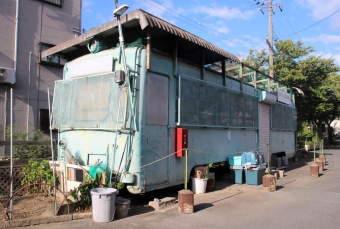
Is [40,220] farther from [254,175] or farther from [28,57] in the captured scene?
[28,57]

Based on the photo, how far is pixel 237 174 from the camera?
10398 millimetres

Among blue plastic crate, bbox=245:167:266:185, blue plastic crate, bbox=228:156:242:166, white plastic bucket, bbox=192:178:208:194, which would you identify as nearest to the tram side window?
white plastic bucket, bbox=192:178:208:194

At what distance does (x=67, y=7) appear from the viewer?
14.3 m

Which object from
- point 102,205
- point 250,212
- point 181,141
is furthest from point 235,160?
point 102,205

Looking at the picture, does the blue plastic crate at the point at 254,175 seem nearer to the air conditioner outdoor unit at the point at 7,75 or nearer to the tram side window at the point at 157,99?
the tram side window at the point at 157,99

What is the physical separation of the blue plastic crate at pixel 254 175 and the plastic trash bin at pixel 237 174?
20 cm

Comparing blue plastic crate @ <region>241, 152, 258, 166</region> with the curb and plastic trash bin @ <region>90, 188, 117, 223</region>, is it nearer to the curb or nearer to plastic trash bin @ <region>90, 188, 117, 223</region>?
plastic trash bin @ <region>90, 188, 117, 223</region>

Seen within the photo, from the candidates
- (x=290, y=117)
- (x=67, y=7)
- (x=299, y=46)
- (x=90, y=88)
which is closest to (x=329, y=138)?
(x=299, y=46)

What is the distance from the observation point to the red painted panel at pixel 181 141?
8.02 meters

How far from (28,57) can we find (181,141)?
8.57 metres

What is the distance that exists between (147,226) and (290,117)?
545 inches

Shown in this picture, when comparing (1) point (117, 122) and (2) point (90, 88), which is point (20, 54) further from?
(1) point (117, 122)

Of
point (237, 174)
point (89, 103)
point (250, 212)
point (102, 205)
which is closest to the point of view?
point (102, 205)

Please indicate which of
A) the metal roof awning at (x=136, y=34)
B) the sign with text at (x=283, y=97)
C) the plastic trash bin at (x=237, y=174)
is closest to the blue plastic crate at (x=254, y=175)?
the plastic trash bin at (x=237, y=174)
